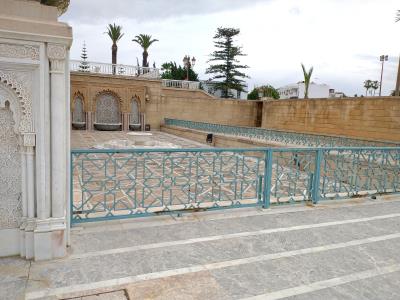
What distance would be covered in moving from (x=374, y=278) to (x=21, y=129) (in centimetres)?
339

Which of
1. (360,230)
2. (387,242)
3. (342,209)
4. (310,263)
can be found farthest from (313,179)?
(310,263)

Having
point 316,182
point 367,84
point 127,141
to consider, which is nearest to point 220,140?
point 127,141

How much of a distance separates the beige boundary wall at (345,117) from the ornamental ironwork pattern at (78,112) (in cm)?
1199

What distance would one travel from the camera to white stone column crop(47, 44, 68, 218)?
2854 mm

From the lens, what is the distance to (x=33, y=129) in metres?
2.86

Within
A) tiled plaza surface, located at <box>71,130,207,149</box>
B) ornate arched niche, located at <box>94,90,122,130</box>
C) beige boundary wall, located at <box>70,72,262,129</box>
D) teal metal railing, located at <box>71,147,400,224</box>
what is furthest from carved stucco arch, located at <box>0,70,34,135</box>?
beige boundary wall, located at <box>70,72,262,129</box>

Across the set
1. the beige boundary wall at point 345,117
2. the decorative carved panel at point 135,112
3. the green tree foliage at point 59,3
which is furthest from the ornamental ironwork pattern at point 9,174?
the decorative carved panel at point 135,112

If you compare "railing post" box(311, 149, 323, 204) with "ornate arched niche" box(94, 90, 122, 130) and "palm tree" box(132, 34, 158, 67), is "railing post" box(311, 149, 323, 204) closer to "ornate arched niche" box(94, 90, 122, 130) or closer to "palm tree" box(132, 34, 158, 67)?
"ornate arched niche" box(94, 90, 122, 130)

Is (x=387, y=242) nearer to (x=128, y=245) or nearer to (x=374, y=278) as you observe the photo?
(x=374, y=278)

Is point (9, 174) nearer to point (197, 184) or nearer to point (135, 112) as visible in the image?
point (197, 184)

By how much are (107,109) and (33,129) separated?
59.1ft

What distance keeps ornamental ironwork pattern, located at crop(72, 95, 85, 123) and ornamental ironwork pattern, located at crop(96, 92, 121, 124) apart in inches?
36.9

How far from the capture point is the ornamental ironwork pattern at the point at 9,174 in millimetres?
2863

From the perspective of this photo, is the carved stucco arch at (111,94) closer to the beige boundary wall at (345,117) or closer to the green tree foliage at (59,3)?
the beige boundary wall at (345,117)
